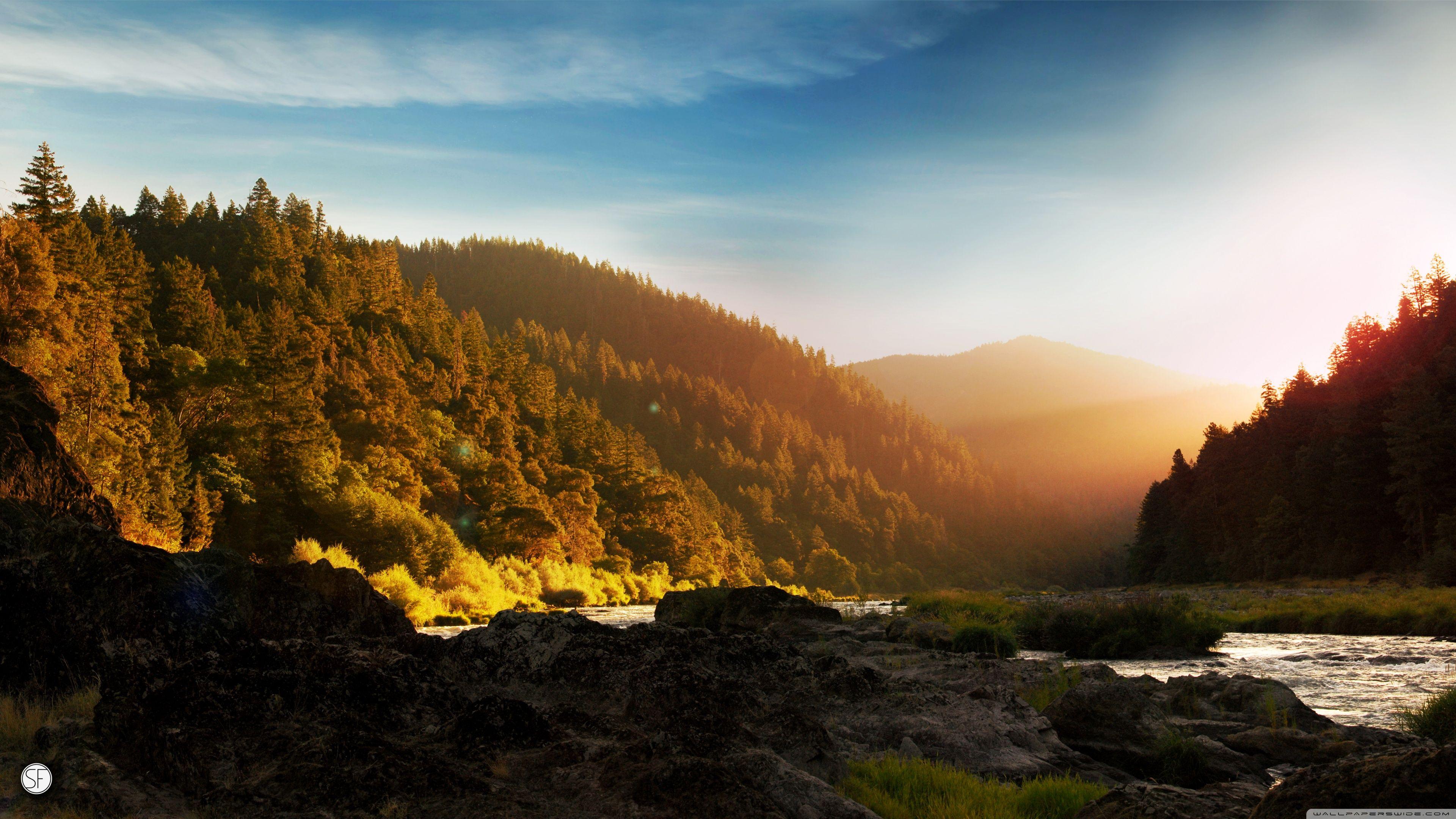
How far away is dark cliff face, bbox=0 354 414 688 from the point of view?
8109 millimetres

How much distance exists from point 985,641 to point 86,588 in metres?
22.1

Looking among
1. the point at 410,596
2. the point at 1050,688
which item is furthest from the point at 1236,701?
the point at 410,596

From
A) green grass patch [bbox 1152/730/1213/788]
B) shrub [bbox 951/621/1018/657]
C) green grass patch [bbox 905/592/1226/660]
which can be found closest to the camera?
green grass patch [bbox 1152/730/1213/788]

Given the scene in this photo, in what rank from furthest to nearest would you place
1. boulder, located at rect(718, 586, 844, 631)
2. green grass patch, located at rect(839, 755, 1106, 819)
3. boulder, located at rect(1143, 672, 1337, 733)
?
boulder, located at rect(718, 586, 844, 631)
boulder, located at rect(1143, 672, 1337, 733)
green grass patch, located at rect(839, 755, 1106, 819)

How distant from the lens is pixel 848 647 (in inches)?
818

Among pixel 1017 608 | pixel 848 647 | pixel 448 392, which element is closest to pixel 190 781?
pixel 848 647

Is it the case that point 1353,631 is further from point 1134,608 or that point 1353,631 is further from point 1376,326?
point 1376,326

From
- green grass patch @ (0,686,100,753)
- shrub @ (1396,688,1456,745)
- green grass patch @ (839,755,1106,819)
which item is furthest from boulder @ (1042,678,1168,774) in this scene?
green grass patch @ (0,686,100,753)

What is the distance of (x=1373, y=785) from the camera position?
17.1 ft

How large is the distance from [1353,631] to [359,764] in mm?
36655

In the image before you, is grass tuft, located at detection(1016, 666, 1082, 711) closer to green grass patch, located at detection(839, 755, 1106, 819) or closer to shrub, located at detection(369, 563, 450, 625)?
green grass patch, located at detection(839, 755, 1106, 819)

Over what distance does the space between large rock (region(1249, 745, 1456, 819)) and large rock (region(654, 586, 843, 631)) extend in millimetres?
21518

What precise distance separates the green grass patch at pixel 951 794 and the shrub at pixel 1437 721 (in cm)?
761

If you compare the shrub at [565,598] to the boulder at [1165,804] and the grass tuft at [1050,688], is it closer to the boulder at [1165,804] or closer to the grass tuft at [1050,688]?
the grass tuft at [1050,688]
